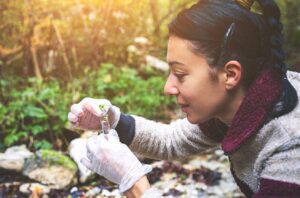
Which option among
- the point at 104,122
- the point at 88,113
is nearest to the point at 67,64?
the point at 88,113

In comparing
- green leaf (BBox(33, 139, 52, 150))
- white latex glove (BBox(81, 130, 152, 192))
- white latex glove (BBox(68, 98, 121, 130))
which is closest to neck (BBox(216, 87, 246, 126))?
white latex glove (BBox(81, 130, 152, 192))

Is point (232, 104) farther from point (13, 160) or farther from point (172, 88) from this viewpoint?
point (13, 160)

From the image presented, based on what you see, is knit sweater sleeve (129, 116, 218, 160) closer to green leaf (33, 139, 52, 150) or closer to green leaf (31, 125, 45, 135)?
green leaf (33, 139, 52, 150)

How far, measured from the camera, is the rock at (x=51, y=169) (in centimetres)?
359

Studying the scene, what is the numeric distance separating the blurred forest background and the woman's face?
2.61 meters

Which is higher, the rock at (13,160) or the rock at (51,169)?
the rock at (13,160)

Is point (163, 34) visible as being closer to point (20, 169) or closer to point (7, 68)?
point (7, 68)

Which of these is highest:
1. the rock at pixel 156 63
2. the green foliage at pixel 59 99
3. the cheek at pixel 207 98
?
the cheek at pixel 207 98

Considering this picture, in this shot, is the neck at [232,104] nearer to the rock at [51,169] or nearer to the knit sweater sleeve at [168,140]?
the knit sweater sleeve at [168,140]

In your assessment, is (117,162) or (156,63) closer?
(117,162)

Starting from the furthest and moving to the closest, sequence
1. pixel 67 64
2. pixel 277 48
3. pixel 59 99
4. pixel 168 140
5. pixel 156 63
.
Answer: pixel 156 63 → pixel 67 64 → pixel 59 99 → pixel 168 140 → pixel 277 48

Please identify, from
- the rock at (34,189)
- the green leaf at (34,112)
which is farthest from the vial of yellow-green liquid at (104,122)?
the green leaf at (34,112)

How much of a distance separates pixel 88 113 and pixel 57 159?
5.58ft

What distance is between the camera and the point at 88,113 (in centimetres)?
216
